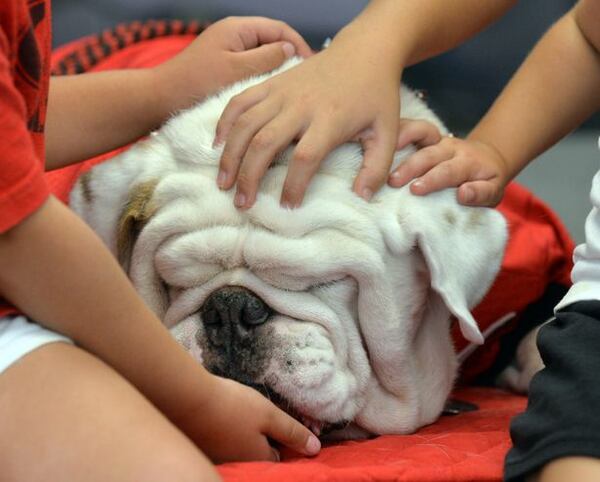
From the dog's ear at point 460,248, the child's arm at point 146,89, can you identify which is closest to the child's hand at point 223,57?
the child's arm at point 146,89

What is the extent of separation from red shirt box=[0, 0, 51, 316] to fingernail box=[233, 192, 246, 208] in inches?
7.9

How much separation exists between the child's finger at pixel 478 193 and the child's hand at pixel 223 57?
29 cm

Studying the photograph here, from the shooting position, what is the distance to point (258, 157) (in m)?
1.04

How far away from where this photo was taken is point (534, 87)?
1.34 m

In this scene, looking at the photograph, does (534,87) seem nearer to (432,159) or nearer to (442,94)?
(432,159)

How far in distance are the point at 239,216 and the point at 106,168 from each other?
211mm

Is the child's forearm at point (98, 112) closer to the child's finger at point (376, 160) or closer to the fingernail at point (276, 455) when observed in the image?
the child's finger at point (376, 160)

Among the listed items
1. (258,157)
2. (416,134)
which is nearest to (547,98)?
(416,134)

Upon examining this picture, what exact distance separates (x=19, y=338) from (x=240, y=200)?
0.92ft

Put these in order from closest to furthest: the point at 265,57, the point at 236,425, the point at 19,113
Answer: the point at 19,113
the point at 236,425
the point at 265,57

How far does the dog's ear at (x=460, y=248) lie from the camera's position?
1.03m

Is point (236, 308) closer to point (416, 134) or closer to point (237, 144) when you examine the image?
point (237, 144)

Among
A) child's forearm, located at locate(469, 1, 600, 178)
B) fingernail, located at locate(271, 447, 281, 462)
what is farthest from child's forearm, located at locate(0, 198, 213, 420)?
child's forearm, located at locate(469, 1, 600, 178)

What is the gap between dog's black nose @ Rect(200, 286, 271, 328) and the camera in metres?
1.02
